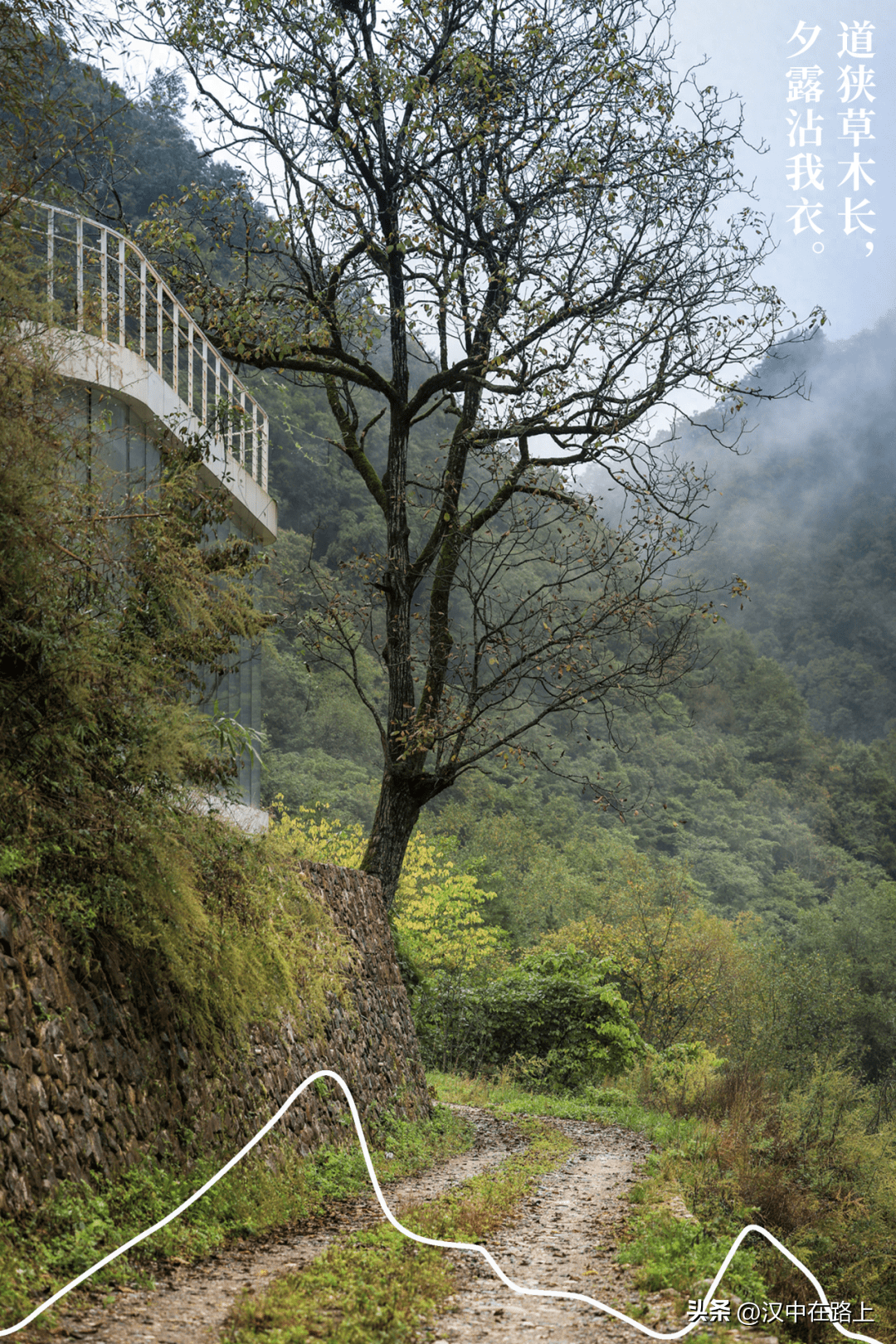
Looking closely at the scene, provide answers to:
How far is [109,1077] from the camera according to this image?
4344 mm

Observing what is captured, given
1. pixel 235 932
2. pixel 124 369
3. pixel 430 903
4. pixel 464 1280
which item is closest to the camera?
pixel 464 1280

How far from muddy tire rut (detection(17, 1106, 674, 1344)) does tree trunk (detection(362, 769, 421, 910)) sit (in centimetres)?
413

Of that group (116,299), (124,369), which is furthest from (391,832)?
(116,299)

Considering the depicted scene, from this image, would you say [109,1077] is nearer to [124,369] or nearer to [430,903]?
[124,369]

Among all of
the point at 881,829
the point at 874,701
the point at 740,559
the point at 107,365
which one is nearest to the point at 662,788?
the point at 881,829

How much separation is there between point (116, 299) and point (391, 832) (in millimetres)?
5983

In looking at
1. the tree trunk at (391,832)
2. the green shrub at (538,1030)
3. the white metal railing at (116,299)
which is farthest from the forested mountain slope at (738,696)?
the green shrub at (538,1030)

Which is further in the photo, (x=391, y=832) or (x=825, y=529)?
(x=825, y=529)

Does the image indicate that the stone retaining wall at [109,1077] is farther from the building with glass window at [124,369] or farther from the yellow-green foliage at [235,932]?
the building with glass window at [124,369]

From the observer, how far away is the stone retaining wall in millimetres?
3736

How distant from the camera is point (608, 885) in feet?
120

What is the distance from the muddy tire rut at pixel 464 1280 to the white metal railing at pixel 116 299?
4862 mm

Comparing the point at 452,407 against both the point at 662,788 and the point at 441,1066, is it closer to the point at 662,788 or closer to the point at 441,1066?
the point at 441,1066

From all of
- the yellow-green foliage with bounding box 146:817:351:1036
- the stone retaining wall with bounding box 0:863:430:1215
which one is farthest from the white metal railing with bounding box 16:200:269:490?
the stone retaining wall with bounding box 0:863:430:1215
